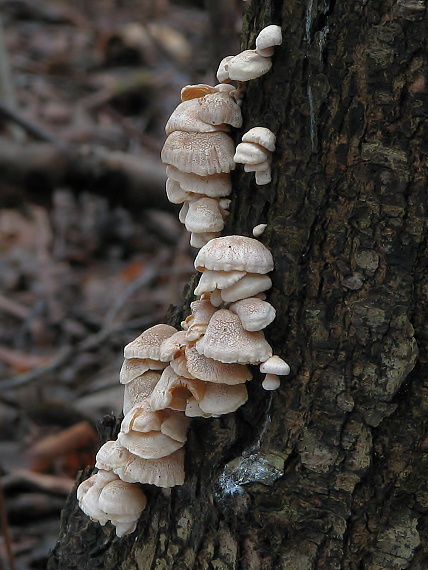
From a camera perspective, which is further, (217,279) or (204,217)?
(204,217)

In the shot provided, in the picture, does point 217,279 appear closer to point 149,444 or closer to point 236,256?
point 236,256

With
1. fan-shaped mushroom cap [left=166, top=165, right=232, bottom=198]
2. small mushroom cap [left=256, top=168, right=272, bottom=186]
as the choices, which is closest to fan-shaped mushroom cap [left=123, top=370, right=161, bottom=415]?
fan-shaped mushroom cap [left=166, top=165, right=232, bottom=198]

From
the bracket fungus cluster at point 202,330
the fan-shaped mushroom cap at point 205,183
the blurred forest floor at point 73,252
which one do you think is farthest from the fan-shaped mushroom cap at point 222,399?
the blurred forest floor at point 73,252

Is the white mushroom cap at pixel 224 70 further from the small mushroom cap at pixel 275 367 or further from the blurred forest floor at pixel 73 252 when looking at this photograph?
the blurred forest floor at pixel 73 252

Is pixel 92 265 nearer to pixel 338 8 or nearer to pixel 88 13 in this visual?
pixel 338 8

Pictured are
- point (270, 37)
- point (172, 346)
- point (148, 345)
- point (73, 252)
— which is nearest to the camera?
point (270, 37)

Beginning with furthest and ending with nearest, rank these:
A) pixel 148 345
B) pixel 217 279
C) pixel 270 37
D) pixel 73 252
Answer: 1. pixel 73 252
2. pixel 148 345
3. pixel 217 279
4. pixel 270 37

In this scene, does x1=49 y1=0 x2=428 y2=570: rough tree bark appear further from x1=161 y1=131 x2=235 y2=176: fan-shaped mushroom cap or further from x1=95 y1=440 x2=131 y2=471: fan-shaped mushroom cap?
x1=95 y1=440 x2=131 y2=471: fan-shaped mushroom cap

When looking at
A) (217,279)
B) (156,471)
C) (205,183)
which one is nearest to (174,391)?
(156,471)
